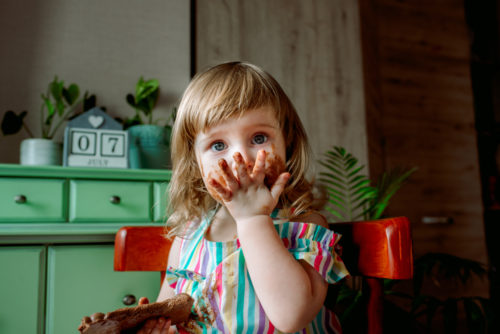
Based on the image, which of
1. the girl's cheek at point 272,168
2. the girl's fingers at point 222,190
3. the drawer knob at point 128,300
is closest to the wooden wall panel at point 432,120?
the drawer knob at point 128,300

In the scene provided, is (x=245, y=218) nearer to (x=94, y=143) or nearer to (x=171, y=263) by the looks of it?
(x=171, y=263)

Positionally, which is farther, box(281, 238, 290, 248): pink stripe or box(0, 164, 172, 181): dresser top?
box(0, 164, 172, 181): dresser top

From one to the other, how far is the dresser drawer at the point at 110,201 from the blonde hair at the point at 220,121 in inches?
20.8

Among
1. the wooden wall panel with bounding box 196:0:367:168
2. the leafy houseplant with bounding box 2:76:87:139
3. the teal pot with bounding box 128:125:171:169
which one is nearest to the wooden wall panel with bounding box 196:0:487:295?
the wooden wall panel with bounding box 196:0:367:168

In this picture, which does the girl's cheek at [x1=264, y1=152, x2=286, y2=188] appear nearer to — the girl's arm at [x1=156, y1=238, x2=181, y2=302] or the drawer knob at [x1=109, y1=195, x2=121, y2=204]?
the girl's arm at [x1=156, y1=238, x2=181, y2=302]

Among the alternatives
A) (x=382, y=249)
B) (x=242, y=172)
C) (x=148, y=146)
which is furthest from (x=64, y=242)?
(x=382, y=249)

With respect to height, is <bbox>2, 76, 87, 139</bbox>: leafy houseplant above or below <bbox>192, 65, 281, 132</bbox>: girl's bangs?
above

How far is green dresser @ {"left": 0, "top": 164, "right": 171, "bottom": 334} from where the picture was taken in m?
1.11

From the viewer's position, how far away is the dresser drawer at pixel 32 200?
1.19 meters

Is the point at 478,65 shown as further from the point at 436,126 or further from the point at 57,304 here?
the point at 57,304

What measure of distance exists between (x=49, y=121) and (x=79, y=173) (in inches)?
20.8

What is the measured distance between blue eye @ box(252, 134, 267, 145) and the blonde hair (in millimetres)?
51

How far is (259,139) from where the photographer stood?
0.66 metres

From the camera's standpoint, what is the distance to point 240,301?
0.65 meters
